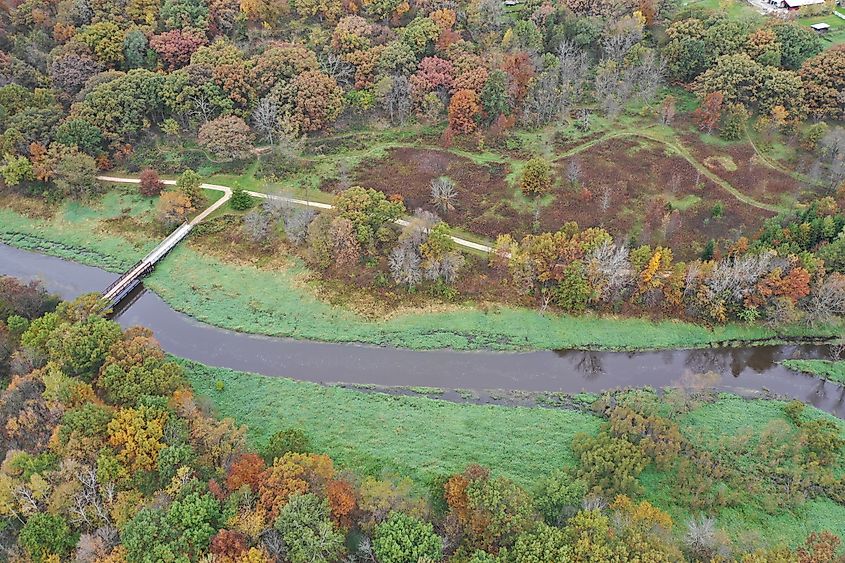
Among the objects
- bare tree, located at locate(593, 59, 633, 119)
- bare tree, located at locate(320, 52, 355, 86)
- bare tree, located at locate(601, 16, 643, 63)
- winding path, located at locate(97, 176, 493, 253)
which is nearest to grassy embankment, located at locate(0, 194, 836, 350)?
winding path, located at locate(97, 176, 493, 253)

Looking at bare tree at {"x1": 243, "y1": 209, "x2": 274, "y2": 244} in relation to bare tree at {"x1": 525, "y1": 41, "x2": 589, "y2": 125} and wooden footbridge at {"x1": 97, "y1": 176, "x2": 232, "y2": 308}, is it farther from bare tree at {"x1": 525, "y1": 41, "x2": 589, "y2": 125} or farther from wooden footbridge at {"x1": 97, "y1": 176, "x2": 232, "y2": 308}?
bare tree at {"x1": 525, "y1": 41, "x2": 589, "y2": 125}

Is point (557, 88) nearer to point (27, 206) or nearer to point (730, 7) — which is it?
point (730, 7)

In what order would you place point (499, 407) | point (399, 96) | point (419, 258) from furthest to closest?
point (399, 96) < point (419, 258) < point (499, 407)

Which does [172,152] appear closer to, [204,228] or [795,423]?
[204,228]

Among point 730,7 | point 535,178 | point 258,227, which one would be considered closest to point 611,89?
point 535,178

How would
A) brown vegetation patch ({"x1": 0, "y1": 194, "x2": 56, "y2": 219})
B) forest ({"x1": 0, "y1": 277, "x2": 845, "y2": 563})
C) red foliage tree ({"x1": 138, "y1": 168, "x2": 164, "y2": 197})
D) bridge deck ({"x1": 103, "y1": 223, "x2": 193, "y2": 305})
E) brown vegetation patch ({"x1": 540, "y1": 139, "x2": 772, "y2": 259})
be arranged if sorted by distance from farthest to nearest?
red foliage tree ({"x1": 138, "y1": 168, "x2": 164, "y2": 197}) < brown vegetation patch ({"x1": 0, "y1": 194, "x2": 56, "y2": 219}) < brown vegetation patch ({"x1": 540, "y1": 139, "x2": 772, "y2": 259}) < bridge deck ({"x1": 103, "y1": 223, "x2": 193, "y2": 305}) < forest ({"x1": 0, "y1": 277, "x2": 845, "y2": 563})

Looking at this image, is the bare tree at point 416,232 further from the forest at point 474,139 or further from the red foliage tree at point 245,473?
the red foliage tree at point 245,473
